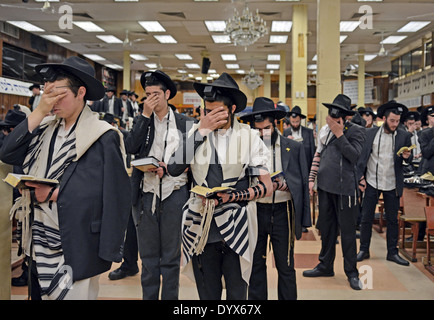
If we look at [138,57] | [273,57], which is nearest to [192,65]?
[138,57]

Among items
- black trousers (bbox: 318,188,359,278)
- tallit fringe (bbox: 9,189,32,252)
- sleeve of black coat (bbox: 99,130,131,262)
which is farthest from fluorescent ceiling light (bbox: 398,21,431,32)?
tallit fringe (bbox: 9,189,32,252)

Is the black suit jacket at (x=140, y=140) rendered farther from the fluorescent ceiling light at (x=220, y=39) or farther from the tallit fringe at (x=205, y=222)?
the fluorescent ceiling light at (x=220, y=39)

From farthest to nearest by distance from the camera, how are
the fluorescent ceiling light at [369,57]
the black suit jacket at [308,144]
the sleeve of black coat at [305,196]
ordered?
the fluorescent ceiling light at [369,57] < the black suit jacket at [308,144] < the sleeve of black coat at [305,196]

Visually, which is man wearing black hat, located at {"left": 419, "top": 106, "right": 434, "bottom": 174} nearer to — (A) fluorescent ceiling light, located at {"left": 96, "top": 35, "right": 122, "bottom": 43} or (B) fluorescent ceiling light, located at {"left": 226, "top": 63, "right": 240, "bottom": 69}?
(A) fluorescent ceiling light, located at {"left": 96, "top": 35, "right": 122, "bottom": 43}

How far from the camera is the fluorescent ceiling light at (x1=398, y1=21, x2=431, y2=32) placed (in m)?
12.1

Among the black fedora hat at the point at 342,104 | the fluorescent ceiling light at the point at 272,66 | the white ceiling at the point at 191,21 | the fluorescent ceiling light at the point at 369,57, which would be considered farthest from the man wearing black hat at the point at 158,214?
the fluorescent ceiling light at the point at 272,66

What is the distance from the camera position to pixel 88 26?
501 inches

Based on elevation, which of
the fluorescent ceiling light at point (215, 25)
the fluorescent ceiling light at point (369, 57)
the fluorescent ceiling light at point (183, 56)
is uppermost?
the fluorescent ceiling light at point (183, 56)

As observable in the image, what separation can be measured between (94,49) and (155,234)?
15669 mm

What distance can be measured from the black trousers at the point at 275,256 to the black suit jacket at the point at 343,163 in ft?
3.78

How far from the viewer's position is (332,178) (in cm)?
378

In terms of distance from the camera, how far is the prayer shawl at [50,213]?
1.78 m
